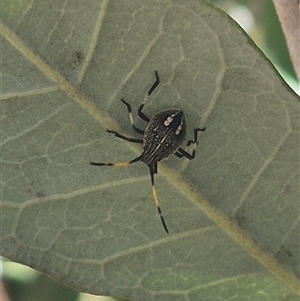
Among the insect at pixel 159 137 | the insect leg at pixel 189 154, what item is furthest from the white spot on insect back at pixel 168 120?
the insect leg at pixel 189 154

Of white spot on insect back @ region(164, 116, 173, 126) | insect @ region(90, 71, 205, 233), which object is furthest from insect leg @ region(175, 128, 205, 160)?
white spot on insect back @ region(164, 116, 173, 126)

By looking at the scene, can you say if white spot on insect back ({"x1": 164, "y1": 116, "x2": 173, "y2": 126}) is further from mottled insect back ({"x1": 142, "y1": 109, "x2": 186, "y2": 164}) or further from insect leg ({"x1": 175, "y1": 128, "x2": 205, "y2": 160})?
insect leg ({"x1": 175, "y1": 128, "x2": 205, "y2": 160})

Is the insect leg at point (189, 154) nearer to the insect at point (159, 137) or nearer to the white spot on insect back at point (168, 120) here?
the insect at point (159, 137)

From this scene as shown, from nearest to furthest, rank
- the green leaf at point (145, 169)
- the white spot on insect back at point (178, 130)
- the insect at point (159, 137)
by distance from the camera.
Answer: the green leaf at point (145, 169) → the insect at point (159, 137) → the white spot on insect back at point (178, 130)

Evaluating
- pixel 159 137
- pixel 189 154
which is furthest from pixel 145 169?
pixel 159 137

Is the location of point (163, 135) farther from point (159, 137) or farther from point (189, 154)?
point (189, 154)
